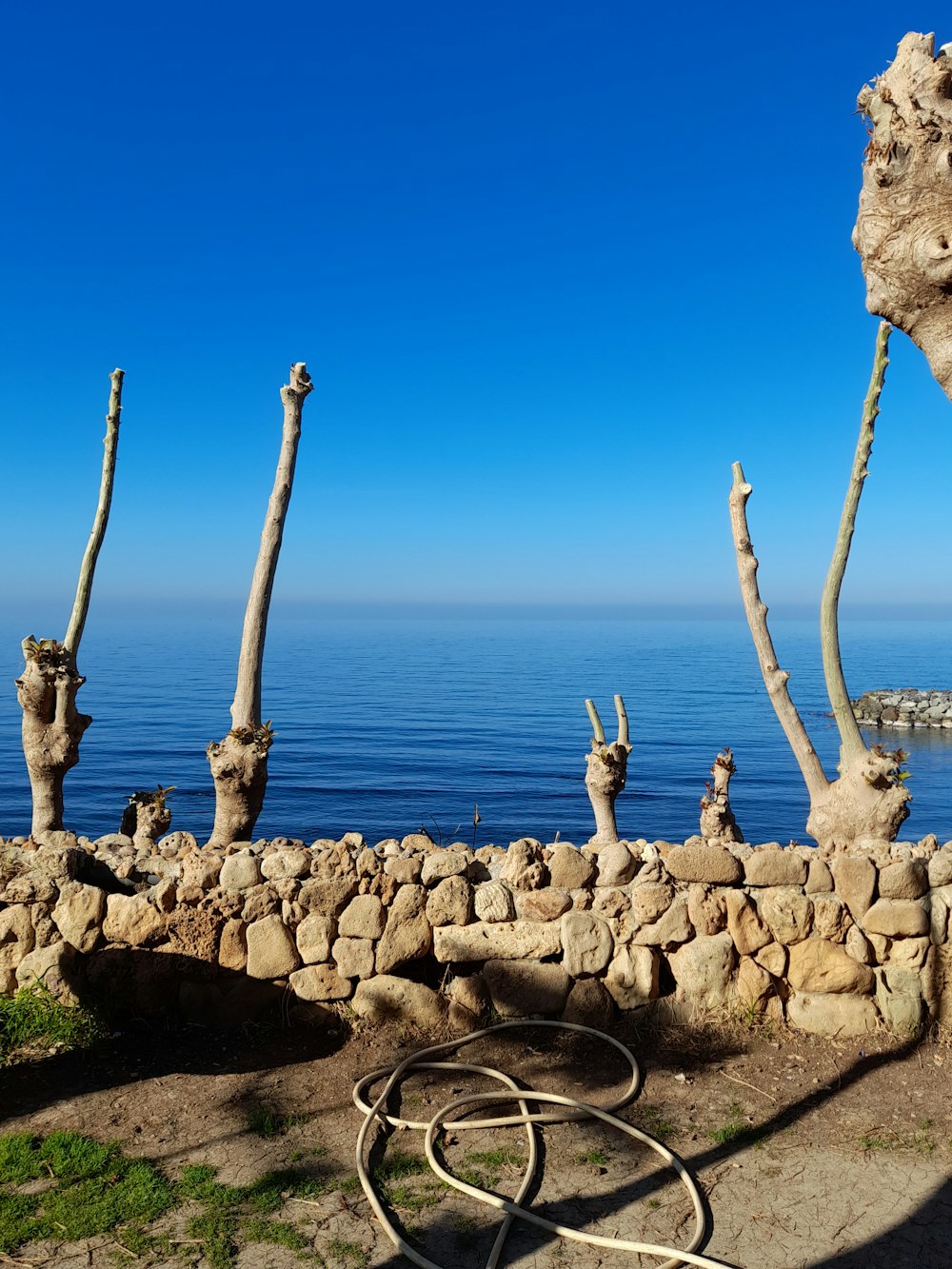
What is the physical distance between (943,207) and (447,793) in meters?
22.0

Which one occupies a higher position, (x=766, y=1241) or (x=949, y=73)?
(x=949, y=73)

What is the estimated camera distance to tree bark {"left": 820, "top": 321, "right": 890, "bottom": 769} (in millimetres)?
7660

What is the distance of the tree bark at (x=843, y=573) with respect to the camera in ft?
25.1

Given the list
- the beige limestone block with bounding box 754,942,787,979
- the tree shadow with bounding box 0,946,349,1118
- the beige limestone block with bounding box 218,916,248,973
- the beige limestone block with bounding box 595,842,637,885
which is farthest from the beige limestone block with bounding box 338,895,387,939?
the beige limestone block with bounding box 754,942,787,979

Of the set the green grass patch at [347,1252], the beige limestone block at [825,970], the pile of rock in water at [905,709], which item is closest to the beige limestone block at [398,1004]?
the green grass patch at [347,1252]

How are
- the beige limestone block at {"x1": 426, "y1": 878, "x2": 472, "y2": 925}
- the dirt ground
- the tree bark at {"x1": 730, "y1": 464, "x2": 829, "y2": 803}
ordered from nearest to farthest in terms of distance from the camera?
the dirt ground → the beige limestone block at {"x1": 426, "y1": 878, "x2": 472, "y2": 925} → the tree bark at {"x1": 730, "y1": 464, "x2": 829, "y2": 803}

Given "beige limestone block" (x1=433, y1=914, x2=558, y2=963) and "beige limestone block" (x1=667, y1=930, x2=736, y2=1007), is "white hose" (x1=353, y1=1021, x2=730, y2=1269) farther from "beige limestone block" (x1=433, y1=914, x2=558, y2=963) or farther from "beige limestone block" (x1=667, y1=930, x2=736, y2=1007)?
"beige limestone block" (x1=667, y1=930, x2=736, y2=1007)

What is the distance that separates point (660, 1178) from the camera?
175 inches

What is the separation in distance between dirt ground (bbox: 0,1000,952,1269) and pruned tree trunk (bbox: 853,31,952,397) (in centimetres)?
367

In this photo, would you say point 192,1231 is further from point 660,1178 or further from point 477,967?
point 477,967

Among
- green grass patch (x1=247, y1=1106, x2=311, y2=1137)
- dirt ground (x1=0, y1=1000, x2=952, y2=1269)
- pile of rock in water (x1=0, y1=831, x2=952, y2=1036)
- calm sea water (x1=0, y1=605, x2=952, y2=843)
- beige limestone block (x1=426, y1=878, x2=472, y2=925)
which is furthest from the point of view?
calm sea water (x1=0, y1=605, x2=952, y2=843)

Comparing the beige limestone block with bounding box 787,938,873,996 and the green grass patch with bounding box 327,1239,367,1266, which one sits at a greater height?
the beige limestone block with bounding box 787,938,873,996

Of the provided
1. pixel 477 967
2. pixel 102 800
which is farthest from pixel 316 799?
pixel 477 967

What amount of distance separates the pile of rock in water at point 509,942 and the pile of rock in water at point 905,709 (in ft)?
117
